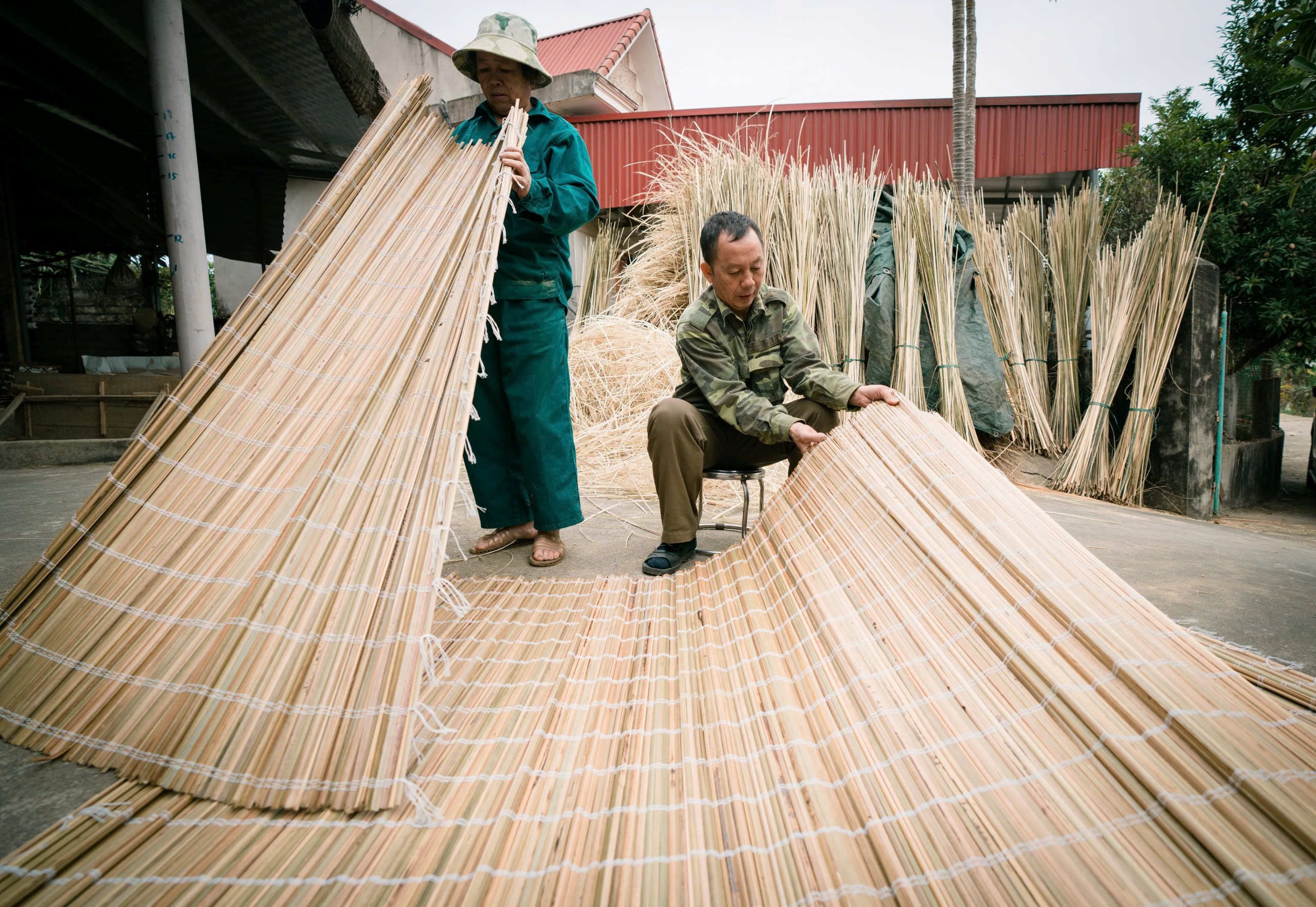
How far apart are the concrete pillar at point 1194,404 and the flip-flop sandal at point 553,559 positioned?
3.91 m

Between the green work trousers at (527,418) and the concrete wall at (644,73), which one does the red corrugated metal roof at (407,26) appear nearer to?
the concrete wall at (644,73)

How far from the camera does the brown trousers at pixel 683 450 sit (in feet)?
6.99

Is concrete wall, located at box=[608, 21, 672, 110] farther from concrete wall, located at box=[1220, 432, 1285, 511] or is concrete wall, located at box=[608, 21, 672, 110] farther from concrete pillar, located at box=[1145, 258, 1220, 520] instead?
concrete wall, located at box=[1220, 432, 1285, 511]

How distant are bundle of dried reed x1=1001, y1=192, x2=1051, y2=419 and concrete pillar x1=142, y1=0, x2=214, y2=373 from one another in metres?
4.77

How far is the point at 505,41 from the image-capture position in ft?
6.11

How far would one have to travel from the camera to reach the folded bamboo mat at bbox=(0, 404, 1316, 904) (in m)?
0.77

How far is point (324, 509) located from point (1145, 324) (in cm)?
462

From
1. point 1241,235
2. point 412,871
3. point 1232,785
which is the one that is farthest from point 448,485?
point 1241,235

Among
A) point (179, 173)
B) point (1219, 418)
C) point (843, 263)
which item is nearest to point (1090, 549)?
point (1219, 418)

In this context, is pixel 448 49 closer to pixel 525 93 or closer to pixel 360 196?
pixel 525 93

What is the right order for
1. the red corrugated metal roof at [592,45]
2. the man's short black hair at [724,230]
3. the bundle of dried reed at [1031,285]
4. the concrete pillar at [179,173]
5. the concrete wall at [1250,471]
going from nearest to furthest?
the man's short black hair at [724,230] < the concrete pillar at [179,173] < the bundle of dried reed at [1031,285] < the concrete wall at [1250,471] < the red corrugated metal roof at [592,45]

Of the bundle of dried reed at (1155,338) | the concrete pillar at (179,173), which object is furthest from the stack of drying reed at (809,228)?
the concrete pillar at (179,173)

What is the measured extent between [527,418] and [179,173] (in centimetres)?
244

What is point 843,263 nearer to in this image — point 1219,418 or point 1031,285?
point 1031,285
